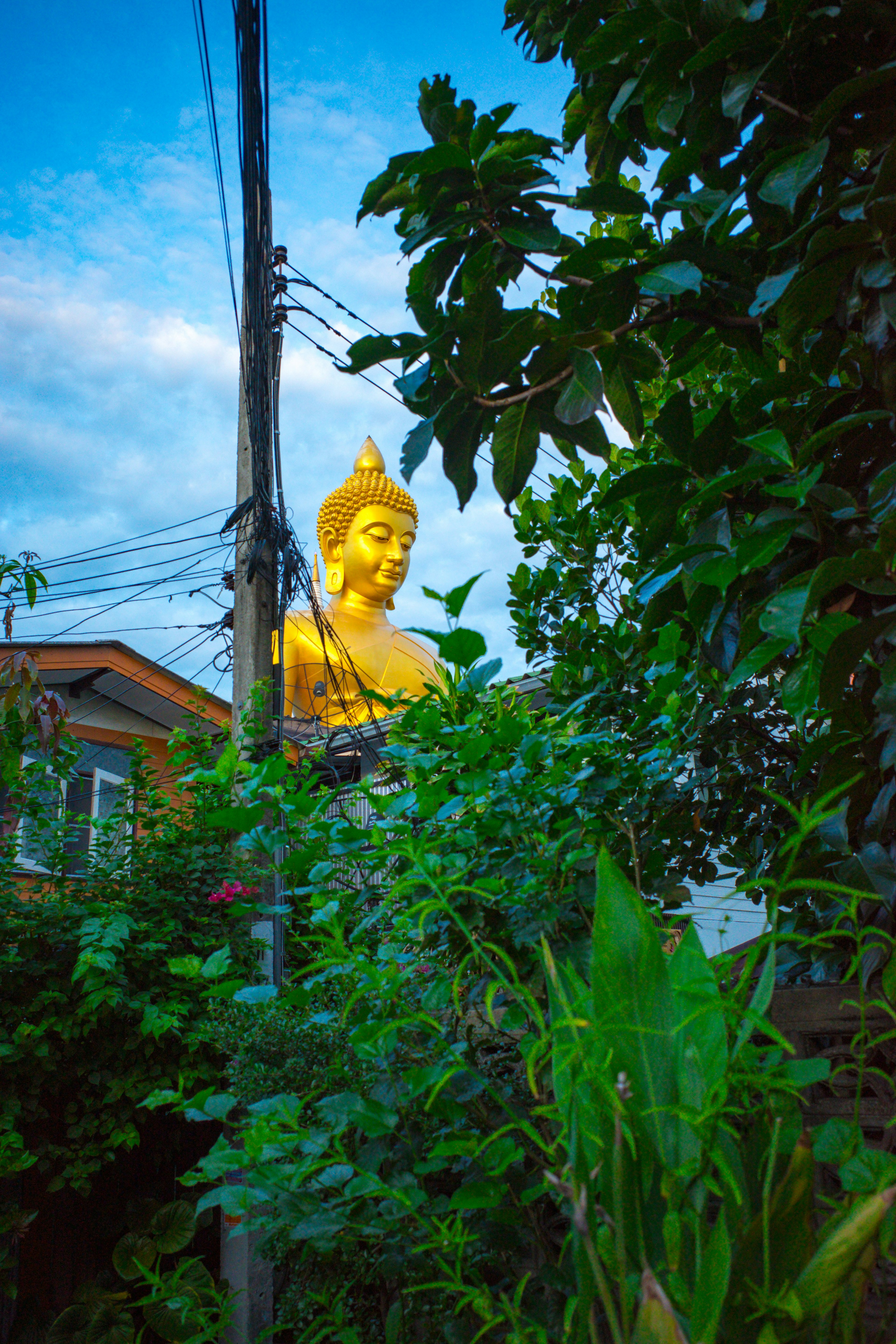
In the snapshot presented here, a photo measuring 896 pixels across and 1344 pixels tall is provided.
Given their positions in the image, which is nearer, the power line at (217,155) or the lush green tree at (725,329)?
the lush green tree at (725,329)

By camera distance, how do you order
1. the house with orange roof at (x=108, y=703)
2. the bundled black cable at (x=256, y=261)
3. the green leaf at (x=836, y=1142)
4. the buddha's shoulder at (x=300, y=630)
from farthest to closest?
the buddha's shoulder at (x=300, y=630) < the house with orange roof at (x=108, y=703) < the bundled black cable at (x=256, y=261) < the green leaf at (x=836, y=1142)

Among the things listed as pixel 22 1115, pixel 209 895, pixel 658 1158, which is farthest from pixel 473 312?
pixel 22 1115

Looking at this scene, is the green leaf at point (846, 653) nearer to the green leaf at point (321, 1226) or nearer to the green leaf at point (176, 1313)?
the green leaf at point (321, 1226)

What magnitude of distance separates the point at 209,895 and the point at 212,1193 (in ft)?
8.68

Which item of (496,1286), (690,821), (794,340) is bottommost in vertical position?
(496,1286)

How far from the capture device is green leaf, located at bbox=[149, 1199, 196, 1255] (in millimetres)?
3590

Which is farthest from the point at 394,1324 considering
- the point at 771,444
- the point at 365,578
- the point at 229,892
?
the point at 365,578

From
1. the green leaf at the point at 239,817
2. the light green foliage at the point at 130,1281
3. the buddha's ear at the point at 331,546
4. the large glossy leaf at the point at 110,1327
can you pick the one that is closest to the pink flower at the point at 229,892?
the light green foliage at the point at 130,1281

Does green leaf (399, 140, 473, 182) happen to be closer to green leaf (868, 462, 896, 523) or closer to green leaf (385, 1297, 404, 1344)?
green leaf (868, 462, 896, 523)

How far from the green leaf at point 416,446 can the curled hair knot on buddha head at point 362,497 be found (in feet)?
26.4

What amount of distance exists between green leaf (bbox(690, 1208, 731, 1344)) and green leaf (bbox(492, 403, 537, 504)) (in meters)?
1.01

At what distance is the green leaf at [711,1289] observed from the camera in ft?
2.23

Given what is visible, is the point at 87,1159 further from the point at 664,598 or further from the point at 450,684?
the point at 664,598

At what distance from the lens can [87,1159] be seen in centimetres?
358
